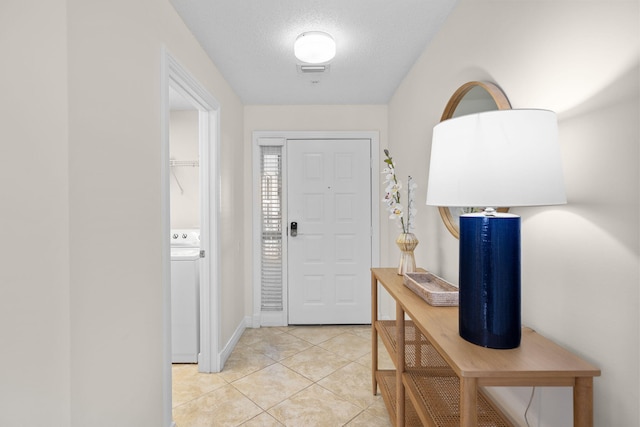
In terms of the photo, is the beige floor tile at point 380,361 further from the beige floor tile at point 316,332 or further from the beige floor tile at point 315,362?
the beige floor tile at point 316,332

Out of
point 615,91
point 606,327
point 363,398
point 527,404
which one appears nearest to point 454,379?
point 527,404

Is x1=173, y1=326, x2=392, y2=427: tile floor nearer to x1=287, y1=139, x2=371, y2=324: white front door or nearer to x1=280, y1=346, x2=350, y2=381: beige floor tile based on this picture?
x1=280, y1=346, x2=350, y2=381: beige floor tile

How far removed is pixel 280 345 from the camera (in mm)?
2852

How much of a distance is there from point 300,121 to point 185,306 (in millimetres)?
2093

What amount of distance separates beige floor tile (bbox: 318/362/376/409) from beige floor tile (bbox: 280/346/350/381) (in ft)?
0.22

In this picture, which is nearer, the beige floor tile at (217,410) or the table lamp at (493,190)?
the table lamp at (493,190)

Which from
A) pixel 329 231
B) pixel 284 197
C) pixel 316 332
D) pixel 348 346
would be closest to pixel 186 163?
pixel 284 197

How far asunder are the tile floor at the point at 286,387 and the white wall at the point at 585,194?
1066 mm

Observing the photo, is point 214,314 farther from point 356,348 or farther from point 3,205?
point 3,205

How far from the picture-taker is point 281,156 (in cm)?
330

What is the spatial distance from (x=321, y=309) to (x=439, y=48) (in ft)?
8.52

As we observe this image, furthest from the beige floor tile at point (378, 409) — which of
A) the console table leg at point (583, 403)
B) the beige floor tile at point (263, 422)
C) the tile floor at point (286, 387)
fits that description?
the console table leg at point (583, 403)

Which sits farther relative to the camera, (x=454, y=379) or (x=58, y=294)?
(x=454, y=379)

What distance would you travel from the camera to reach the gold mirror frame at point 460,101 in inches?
49.5
